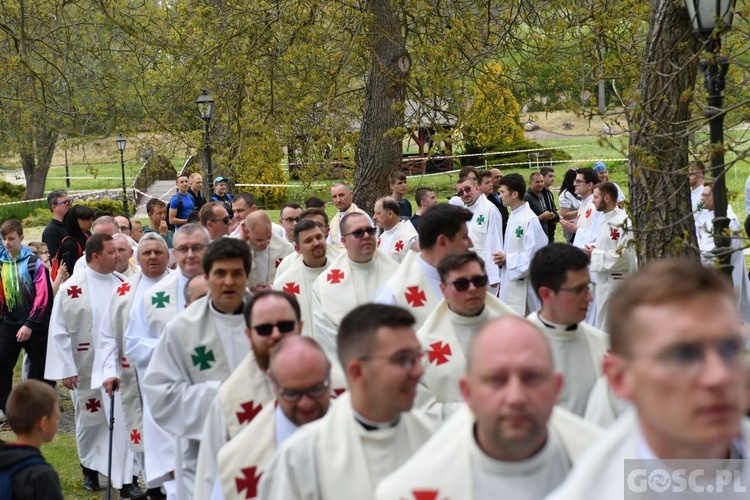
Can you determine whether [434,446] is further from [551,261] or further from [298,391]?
[551,261]

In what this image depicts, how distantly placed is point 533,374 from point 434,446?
0.52m

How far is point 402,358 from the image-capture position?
13.6 feet

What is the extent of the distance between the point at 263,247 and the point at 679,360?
27.3ft

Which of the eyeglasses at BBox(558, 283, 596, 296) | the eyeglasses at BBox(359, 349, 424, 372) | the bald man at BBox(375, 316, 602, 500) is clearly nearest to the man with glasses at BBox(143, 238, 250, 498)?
the eyeglasses at BBox(558, 283, 596, 296)

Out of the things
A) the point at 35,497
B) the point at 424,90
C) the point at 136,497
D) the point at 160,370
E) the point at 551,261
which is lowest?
the point at 136,497

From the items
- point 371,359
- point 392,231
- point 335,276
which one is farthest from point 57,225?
point 371,359

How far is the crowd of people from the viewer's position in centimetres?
251

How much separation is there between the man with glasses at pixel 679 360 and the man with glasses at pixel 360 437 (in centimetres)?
153

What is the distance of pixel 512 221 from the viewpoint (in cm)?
1308

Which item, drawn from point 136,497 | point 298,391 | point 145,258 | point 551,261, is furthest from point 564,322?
point 136,497

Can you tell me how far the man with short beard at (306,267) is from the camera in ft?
30.4

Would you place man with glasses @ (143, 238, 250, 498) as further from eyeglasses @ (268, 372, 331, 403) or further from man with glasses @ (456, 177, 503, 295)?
man with glasses @ (456, 177, 503, 295)

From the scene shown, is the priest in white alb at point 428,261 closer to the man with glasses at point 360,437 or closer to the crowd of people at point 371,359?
the crowd of people at point 371,359

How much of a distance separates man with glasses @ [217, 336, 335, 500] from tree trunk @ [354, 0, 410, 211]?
993cm
